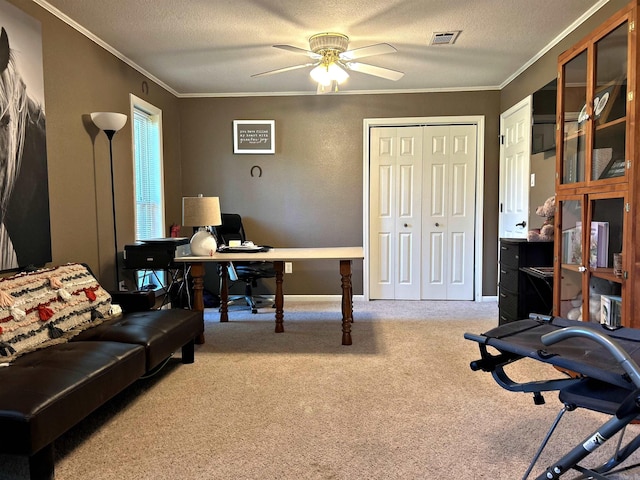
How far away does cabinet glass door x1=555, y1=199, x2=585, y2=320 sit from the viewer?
8.71 feet

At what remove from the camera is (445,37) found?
11.4 feet

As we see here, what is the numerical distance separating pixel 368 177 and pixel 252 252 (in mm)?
1957

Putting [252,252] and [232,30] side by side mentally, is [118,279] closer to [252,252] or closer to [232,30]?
[252,252]

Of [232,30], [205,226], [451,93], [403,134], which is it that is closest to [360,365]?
[205,226]

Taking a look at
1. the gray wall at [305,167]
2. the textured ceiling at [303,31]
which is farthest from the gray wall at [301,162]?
the textured ceiling at [303,31]

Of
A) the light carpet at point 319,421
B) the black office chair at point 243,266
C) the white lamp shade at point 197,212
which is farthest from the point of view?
the black office chair at point 243,266

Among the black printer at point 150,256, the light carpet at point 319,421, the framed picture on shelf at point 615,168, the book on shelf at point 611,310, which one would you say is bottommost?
the light carpet at point 319,421

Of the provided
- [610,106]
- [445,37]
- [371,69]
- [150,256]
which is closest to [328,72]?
[371,69]

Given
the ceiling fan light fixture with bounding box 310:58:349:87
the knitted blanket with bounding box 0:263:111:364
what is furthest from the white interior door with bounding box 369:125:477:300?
the knitted blanket with bounding box 0:263:111:364

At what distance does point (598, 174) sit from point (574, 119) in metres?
0.48

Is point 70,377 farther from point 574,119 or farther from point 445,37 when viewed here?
point 445,37

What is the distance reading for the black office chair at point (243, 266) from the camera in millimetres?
4625

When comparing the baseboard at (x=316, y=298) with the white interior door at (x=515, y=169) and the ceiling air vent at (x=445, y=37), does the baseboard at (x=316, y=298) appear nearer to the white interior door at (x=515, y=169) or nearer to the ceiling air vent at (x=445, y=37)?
the white interior door at (x=515, y=169)

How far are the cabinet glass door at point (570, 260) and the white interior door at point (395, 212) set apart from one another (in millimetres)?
2352
